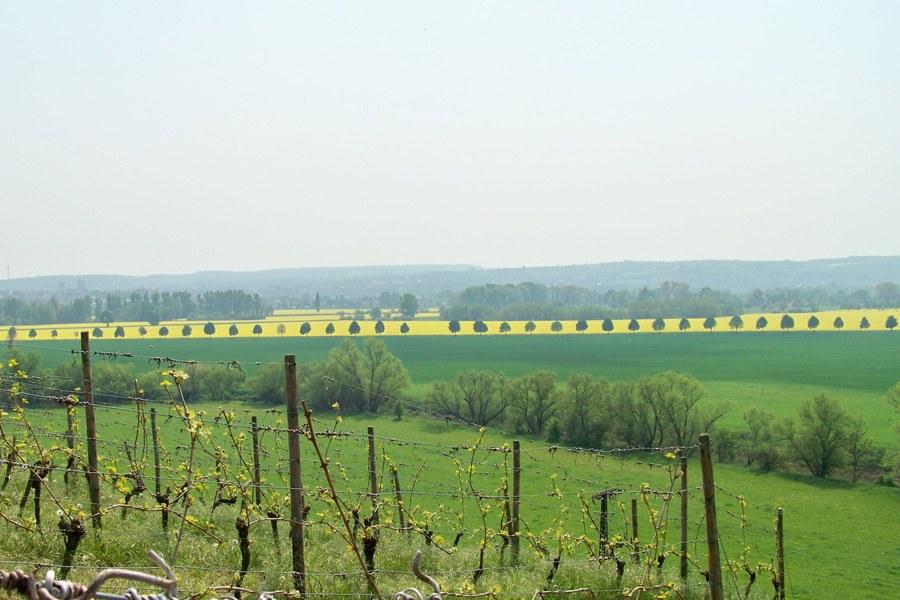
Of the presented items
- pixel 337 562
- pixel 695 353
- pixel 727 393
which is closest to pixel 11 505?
pixel 337 562

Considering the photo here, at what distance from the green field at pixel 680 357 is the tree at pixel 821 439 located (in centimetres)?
677

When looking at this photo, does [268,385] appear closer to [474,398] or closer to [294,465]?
[474,398]

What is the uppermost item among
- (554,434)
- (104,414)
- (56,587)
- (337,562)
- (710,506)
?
(56,587)

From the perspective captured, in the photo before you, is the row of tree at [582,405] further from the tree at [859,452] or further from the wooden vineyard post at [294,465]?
the wooden vineyard post at [294,465]

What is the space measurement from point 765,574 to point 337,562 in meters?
15.9

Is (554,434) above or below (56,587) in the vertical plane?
below

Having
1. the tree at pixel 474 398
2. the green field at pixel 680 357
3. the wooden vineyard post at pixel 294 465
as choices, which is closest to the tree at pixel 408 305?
the green field at pixel 680 357

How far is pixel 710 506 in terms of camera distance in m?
6.49

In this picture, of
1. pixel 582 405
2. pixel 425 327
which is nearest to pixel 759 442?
pixel 582 405

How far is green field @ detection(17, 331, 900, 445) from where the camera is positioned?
61406mm

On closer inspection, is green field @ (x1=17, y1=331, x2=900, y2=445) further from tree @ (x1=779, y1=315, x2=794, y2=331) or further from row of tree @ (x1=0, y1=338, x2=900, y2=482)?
tree @ (x1=779, y1=315, x2=794, y2=331)

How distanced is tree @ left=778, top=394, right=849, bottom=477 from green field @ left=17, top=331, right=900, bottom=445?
22.2 feet

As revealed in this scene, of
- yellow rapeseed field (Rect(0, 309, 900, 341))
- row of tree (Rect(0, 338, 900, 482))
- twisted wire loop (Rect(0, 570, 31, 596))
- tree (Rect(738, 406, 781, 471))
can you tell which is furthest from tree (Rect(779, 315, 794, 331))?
twisted wire loop (Rect(0, 570, 31, 596))

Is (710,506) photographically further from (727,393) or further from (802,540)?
(727,393)
